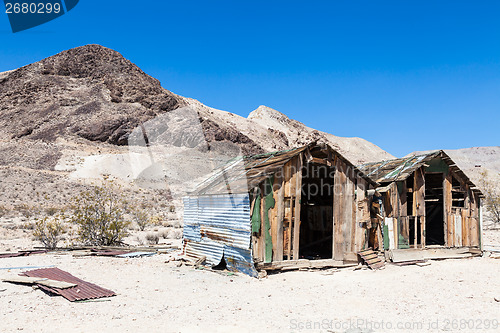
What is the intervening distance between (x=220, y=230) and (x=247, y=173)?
1.87 meters

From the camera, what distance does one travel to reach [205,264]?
12.0 metres

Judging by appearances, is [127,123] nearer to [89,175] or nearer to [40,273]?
[89,175]

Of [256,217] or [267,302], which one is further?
[256,217]

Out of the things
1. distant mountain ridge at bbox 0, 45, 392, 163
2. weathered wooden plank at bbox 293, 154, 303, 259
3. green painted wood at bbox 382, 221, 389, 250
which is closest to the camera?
weathered wooden plank at bbox 293, 154, 303, 259

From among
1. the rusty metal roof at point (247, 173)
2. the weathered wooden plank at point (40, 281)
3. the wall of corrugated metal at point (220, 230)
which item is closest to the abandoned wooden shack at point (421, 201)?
the rusty metal roof at point (247, 173)

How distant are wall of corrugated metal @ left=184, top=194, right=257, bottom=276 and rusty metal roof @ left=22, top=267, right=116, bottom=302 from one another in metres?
3.43

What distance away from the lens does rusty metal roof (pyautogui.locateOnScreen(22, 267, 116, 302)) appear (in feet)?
27.9

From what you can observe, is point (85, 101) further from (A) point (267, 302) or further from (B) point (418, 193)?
(A) point (267, 302)

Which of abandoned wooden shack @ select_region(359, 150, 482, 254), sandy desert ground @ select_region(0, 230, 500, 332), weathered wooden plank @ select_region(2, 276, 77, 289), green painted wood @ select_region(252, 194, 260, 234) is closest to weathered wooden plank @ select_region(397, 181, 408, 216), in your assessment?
abandoned wooden shack @ select_region(359, 150, 482, 254)

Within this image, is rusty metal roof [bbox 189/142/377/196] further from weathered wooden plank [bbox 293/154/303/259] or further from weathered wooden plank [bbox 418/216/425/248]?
weathered wooden plank [bbox 418/216/425/248]

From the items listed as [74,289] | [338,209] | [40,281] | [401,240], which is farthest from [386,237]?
[40,281]

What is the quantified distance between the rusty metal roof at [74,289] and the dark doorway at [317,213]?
812 cm

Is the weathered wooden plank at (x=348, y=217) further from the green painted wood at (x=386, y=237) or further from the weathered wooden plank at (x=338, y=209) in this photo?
the green painted wood at (x=386, y=237)

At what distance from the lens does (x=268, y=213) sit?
10.9m
